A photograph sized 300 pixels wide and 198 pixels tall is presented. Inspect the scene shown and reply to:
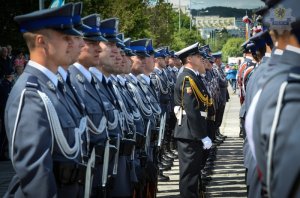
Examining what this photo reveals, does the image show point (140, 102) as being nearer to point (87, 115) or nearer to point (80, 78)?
point (80, 78)

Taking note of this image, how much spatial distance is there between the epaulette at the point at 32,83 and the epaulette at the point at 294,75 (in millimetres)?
2000

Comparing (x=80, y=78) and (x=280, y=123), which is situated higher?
(x=280, y=123)

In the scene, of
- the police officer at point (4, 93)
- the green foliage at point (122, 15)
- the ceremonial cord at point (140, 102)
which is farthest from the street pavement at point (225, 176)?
the green foliage at point (122, 15)

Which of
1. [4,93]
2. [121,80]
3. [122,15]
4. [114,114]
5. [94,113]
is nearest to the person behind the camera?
[94,113]

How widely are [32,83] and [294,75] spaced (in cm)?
206

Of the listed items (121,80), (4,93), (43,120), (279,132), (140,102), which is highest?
(279,132)

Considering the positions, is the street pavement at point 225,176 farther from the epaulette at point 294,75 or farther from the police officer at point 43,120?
the epaulette at point 294,75

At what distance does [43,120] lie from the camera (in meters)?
4.27

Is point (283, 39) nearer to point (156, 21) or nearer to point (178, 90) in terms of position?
point (178, 90)

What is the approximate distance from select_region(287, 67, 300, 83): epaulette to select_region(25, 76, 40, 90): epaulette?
2000 millimetres

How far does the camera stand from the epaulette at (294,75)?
2.73 m

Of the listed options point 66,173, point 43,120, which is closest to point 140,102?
point 66,173

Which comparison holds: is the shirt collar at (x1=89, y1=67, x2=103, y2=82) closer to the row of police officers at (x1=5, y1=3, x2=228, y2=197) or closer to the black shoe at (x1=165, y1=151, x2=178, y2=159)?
the row of police officers at (x1=5, y1=3, x2=228, y2=197)

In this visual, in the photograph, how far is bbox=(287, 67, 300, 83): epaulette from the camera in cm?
273
